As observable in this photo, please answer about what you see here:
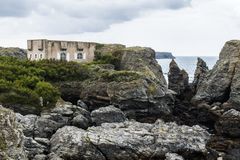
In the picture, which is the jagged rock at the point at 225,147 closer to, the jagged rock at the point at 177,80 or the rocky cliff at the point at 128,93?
the rocky cliff at the point at 128,93

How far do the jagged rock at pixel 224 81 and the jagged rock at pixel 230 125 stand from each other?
29.1ft

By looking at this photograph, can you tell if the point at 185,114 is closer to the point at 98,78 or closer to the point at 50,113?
the point at 98,78

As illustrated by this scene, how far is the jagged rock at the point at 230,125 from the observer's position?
40.0 m

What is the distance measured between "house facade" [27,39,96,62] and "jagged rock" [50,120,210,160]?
122ft

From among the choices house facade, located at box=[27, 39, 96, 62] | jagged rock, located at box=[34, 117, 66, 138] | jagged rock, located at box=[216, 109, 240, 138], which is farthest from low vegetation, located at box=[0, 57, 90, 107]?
jagged rock, located at box=[216, 109, 240, 138]

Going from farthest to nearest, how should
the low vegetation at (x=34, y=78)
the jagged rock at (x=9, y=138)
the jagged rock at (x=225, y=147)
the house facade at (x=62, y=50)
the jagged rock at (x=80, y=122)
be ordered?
the house facade at (x=62, y=50)
the low vegetation at (x=34, y=78)
the jagged rock at (x=80, y=122)
the jagged rock at (x=225, y=147)
the jagged rock at (x=9, y=138)

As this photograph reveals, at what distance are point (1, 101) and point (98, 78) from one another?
1237 centimetres

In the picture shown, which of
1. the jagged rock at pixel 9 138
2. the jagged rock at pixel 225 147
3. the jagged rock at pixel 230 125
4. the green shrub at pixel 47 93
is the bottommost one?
the jagged rock at pixel 225 147

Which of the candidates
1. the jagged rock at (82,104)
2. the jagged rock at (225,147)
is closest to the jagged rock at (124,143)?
the jagged rock at (225,147)

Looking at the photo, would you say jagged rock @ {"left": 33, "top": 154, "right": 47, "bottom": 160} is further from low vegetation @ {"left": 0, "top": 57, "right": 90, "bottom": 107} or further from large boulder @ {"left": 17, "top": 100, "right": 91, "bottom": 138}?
low vegetation @ {"left": 0, "top": 57, "right": 90, "bottom": 107}

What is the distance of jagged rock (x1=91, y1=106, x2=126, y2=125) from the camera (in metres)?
40.5

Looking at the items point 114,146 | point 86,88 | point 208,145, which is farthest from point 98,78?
point 114,146

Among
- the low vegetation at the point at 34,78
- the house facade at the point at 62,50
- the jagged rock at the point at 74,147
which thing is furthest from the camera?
the house facade at the point at 62,50

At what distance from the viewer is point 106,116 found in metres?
41.0
